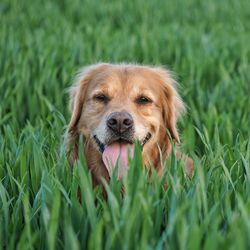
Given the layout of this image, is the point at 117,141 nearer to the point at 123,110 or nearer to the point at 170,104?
the point at 123,110

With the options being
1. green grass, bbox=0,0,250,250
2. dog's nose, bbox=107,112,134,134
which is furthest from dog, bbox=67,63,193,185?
green grass, bbox=0,0,250,250

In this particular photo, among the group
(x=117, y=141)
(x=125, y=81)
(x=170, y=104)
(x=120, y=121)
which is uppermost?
(x=125, y=81)

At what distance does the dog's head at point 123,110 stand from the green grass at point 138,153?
21cm

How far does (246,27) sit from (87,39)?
148 inches

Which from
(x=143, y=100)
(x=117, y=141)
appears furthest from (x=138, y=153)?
(x=143, y=100)

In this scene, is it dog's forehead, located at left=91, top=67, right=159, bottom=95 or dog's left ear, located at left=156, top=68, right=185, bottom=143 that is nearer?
dog's forehead, located at left=91, top=67, right=159, bottom=95

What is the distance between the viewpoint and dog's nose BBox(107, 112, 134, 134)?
339 centimetres

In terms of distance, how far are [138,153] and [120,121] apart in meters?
0.66

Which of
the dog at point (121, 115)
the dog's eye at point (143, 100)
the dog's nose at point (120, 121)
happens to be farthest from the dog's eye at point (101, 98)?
the dog's nose at point (120, 121)

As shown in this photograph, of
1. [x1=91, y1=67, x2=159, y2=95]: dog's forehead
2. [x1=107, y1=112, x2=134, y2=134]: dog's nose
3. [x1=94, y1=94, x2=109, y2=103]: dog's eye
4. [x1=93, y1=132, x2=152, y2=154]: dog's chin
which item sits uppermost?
Answer: [x1=91, y1=67, x2=159, y2=95]: dog's forehead

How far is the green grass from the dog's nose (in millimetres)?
384

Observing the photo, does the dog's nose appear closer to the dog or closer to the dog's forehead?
the dog

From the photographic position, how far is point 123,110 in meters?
→ 3.51

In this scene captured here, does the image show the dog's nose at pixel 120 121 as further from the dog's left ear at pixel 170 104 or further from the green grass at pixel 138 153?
the dog's left ear at pixel 170 104
